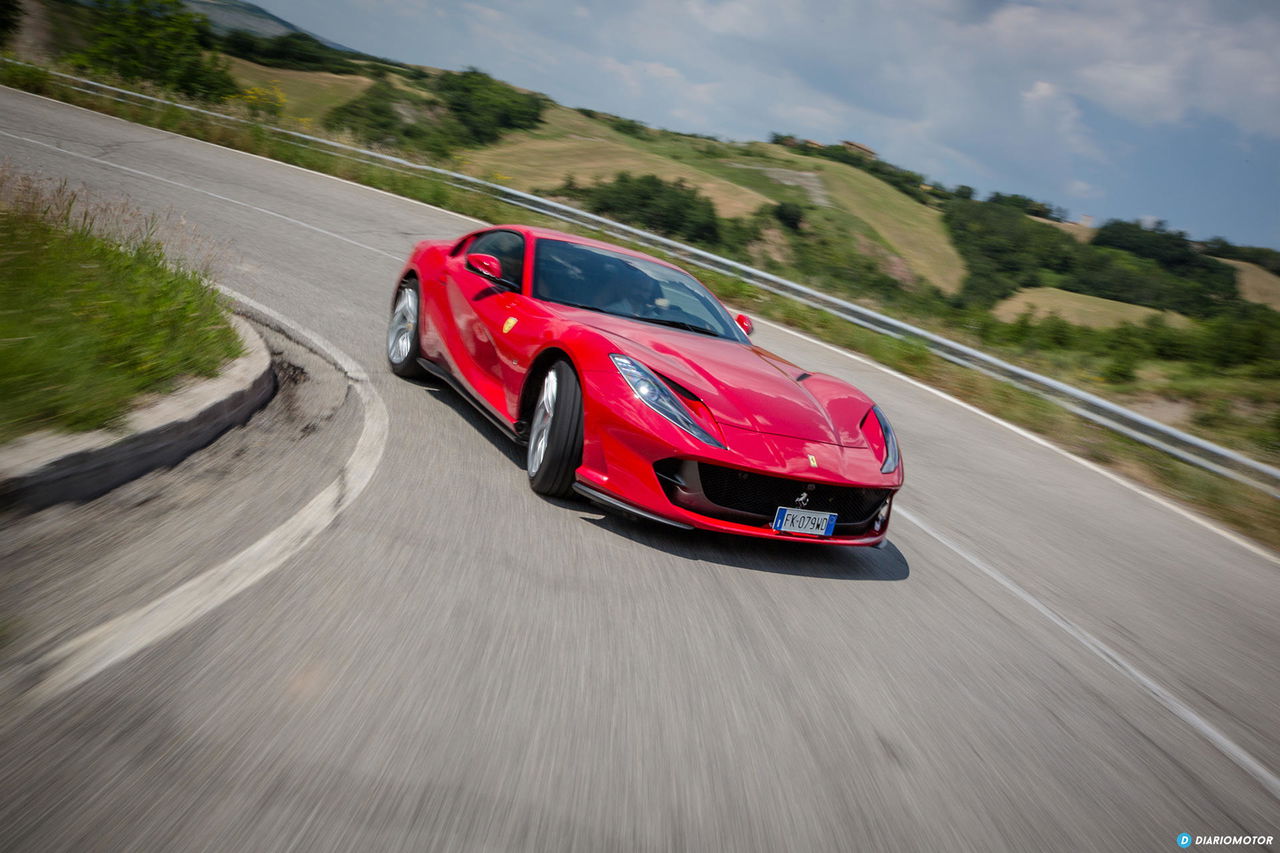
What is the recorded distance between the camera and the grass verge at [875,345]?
821cm

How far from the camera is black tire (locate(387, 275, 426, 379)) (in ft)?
21.7

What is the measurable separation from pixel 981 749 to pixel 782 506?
Result: 1.49 meters

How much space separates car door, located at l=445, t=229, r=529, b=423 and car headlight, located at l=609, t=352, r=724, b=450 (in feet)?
2.79

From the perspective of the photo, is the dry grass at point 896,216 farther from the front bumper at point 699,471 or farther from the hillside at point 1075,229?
the front bumper at point 699,471

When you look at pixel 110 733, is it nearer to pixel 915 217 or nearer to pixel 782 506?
pixel 782 506

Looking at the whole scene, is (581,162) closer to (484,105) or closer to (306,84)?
(484,105)

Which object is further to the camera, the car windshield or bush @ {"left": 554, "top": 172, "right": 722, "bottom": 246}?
bush @ {"left": 554, "top": 172, "right": 722, "bottom": 246}

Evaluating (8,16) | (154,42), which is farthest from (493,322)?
(8,16)

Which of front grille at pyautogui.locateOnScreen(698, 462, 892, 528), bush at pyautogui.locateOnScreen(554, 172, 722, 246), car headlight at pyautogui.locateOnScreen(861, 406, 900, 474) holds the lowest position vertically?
bush at pyautogui.locateOnScreen(554, 172, 722, 246)

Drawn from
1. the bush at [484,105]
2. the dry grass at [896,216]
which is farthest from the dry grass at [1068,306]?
the bush at [484,105]

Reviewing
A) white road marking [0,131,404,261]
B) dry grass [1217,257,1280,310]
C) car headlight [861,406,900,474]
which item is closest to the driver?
car headlight [861,406,900,474]

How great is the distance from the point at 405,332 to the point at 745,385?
322 cm

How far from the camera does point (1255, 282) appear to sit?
46469 millimetres

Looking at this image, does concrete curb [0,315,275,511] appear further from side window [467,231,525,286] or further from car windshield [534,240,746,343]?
car windshield [534,240,746,343]
